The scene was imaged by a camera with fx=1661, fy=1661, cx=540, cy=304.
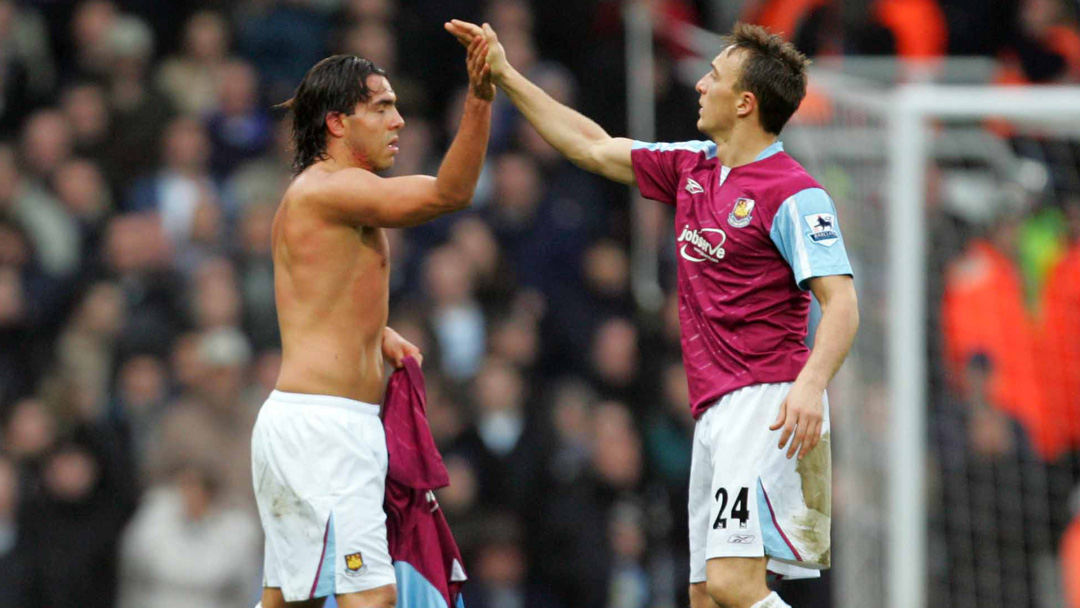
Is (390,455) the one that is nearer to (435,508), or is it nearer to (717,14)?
(435,508)

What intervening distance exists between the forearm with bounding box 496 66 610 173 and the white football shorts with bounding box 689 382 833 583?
108cm

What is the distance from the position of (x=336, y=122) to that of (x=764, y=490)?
1876mm

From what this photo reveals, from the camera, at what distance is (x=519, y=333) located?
11094 millimetres

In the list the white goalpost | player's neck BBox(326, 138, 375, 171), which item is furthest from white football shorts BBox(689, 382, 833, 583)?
the white goalpost

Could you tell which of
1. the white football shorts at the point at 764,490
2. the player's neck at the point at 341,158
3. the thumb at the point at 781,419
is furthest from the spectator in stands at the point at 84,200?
the thumb at the point at 781,419

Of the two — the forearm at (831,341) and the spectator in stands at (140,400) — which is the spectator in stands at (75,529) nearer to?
the spectator in stands at (140,400)

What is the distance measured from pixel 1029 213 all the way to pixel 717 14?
372 centimetres

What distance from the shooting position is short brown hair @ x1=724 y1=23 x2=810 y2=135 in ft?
18.1

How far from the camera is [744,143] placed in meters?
5.57

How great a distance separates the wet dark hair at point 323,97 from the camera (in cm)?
558

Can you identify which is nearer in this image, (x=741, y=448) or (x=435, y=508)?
(x=741, y=448)

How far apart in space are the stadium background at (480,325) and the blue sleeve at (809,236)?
4.01 metres

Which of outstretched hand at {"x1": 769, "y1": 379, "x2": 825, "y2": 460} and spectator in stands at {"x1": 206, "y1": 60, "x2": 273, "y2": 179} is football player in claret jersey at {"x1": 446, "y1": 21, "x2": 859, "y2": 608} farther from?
spectator in stands at {"x1": 206, "y1": 60, "x2": 273, "y2": 179}

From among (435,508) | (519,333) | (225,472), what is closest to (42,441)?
(225,472)
